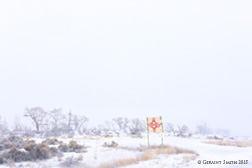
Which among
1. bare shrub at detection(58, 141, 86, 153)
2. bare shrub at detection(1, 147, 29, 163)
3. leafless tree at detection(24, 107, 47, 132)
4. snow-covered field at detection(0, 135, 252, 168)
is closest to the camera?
snow-covered field at detection(0, 135, 252, 168)

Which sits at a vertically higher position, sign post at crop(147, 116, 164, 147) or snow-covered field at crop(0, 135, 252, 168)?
sign post at crop(147, 116, 164, 147)

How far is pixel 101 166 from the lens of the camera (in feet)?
33.1

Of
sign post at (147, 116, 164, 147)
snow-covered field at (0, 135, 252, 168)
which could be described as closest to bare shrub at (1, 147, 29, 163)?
snow-covered field at (0, 135, 252, 168)

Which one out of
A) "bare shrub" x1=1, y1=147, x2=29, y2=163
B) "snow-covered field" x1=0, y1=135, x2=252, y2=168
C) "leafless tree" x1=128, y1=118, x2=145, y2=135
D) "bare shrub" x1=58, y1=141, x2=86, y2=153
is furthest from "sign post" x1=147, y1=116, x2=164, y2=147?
"leafless tree" x1=128, y1=118, x2=145, y2=135

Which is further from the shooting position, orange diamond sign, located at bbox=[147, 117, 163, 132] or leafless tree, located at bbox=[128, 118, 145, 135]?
leafless tree, located at bbox=[128, 118, 145, 135]

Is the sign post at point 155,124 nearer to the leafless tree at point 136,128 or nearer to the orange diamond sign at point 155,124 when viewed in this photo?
the orange diamond sign at point 155,124

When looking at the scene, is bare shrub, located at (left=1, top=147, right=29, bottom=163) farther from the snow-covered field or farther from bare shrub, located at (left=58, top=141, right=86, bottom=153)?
bare shrub, located at (left=58, top=141, right=86, bottom=153)

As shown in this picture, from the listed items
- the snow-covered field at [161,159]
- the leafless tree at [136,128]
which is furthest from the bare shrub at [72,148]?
the leafless tree at [136,128]

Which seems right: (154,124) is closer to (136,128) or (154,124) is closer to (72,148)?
(72,148)

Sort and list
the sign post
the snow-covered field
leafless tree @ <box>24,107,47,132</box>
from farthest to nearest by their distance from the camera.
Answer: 1. leafless tree @ <box>24,107,47,132</box>
2. the sign post
3. the snow-covered field

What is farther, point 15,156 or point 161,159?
point 15,156

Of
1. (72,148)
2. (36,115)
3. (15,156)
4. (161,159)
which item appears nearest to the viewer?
(161,159)

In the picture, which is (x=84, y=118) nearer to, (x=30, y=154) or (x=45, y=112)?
(x=45, y=112)

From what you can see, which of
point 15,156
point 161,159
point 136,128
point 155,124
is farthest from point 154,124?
point 136,128
